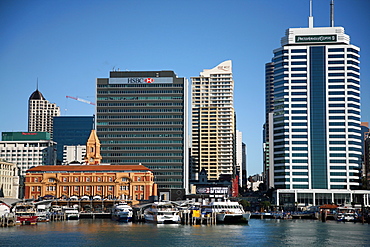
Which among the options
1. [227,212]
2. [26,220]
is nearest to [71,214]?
[26,220]

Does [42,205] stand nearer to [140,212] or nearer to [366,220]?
[140,212]

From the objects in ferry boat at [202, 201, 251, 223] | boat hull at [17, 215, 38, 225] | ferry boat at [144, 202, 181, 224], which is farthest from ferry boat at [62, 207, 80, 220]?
ferry boat at [202, 201, 251, 223]

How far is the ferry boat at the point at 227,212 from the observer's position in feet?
528

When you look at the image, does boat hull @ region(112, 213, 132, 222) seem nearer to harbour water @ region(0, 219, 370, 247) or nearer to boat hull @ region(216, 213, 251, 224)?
boat hull @ region(216, 213, 251, 224)

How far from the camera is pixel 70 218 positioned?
190000 mm

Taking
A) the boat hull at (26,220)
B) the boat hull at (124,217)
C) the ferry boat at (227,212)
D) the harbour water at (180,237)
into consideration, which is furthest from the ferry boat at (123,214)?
the harbour water at (180,237)

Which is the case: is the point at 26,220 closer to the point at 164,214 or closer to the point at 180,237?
the point at 164,214

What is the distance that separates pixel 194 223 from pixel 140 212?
96.9ft

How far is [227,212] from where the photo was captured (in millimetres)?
161750

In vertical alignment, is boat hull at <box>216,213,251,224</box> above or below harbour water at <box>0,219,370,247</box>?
above

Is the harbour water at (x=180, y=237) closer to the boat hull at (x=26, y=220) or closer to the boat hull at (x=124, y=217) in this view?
the boat hull at (x=26, y=220)

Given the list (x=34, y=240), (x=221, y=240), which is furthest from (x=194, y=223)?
(x=34, y=240)

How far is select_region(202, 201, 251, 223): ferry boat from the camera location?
6339 inches

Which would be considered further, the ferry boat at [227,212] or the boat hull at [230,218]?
the ferry boat at [227,212]
